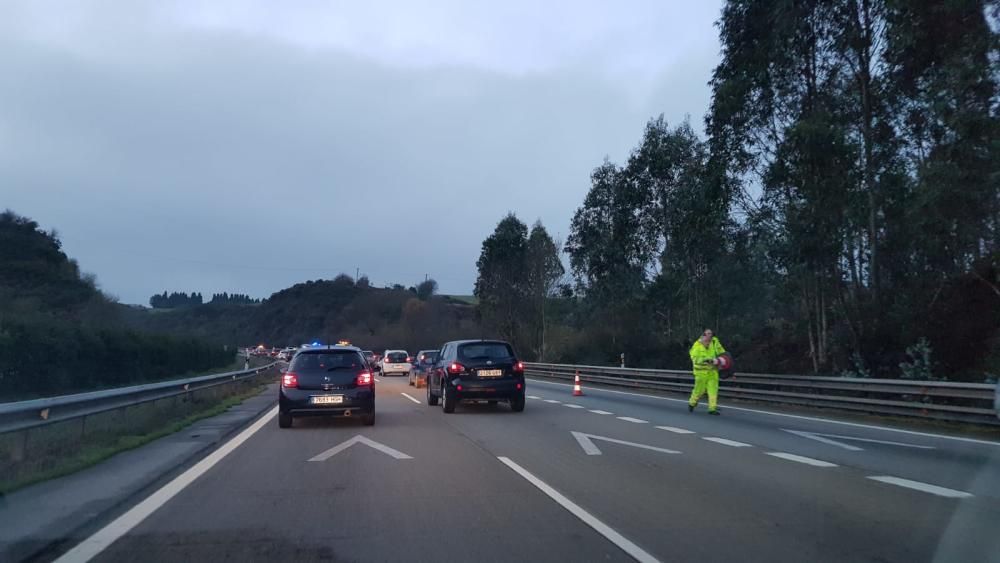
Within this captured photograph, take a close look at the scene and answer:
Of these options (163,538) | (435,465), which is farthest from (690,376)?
(163,538)

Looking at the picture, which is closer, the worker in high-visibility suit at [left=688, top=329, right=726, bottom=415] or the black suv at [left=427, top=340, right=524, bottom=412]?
the worker in high-visibility suit at [left=688, top=329, right=726, bottom=415]

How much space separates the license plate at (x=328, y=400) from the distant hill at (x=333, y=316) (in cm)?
7551

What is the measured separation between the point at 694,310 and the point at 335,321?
8136 centimetres

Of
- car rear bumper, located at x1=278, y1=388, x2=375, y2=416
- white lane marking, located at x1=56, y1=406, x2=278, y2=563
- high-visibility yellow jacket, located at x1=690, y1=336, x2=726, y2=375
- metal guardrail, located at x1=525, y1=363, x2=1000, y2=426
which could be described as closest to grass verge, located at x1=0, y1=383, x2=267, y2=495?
white lane marking, located at x1=56, y1=406, x2=278, y2=563

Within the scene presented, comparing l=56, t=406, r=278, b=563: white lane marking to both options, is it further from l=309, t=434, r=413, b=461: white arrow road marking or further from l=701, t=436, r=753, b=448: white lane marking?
l=701, t=436, r=753, b=448: white lane marking

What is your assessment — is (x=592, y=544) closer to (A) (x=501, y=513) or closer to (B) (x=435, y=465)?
(A) (x=501, y=513)

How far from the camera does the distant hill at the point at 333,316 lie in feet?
326

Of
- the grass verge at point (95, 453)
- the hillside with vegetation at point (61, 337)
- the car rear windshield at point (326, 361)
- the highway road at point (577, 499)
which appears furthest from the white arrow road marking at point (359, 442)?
the hillside with vegetation at point (61, 337)

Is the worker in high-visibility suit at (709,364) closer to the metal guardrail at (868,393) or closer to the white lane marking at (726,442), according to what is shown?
the metal guardrail at (868,393)

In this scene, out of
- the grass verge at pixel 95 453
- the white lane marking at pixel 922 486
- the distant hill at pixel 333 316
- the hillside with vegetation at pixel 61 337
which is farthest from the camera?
the distant hill at pixel 333 316

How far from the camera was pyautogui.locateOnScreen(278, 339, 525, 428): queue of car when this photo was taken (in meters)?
16.3

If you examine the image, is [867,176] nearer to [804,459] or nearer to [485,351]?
[485,351]

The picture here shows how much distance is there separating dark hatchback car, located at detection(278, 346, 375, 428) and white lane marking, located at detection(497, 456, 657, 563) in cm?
638

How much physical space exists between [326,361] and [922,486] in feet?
35.8
